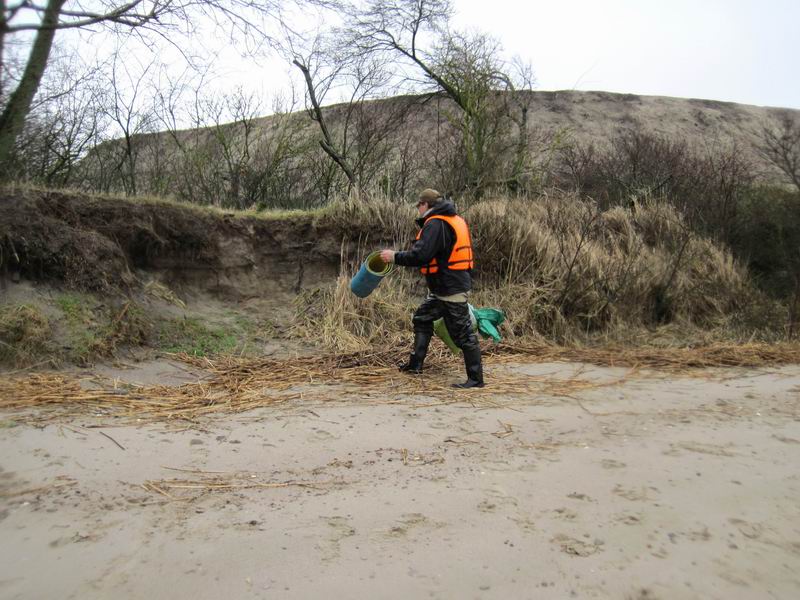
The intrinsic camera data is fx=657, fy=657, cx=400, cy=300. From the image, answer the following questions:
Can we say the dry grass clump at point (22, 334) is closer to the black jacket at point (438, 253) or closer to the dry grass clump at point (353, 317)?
the dry grass clump at point (353, 317)

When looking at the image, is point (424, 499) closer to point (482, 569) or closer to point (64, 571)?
point (482, 569)

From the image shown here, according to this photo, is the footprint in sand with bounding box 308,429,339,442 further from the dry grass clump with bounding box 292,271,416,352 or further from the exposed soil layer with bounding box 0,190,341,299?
the exposed soil layer with bounding box 0,190,341,299

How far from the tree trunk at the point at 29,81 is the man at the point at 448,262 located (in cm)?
354

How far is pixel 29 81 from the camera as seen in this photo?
3516 millimetres

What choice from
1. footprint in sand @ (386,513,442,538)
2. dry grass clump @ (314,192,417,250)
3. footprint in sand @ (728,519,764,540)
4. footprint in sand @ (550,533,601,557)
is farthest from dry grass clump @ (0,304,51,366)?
footprint in sand @ (728,519,764,540)

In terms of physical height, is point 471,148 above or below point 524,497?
above

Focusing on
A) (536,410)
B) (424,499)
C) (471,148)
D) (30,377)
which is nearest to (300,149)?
(471,148)

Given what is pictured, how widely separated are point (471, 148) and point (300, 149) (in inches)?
158

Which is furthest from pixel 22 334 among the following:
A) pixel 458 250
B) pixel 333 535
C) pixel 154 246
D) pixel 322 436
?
pixel 333 535

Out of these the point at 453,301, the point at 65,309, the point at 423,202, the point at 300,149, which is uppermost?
the point at 300,149

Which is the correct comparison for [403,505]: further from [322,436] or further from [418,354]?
[418,354]

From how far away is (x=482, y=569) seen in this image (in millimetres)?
3141

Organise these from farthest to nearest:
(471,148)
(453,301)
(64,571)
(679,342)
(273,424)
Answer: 1. (471,148)
2. (679,342)
3. (453,301)
4. (273,424)
5. (64,571)

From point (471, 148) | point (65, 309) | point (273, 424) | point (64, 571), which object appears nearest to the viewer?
point (64, 571)
